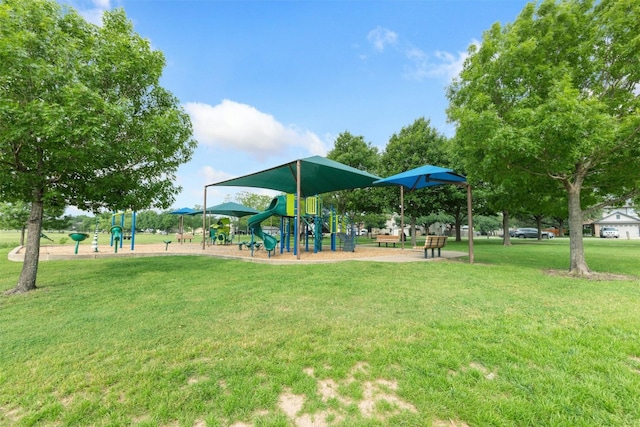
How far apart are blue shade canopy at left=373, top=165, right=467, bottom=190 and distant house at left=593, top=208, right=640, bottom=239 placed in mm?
52654

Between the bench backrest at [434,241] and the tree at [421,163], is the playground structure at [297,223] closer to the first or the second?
the bench backrest at [434,241]

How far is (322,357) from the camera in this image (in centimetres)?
288

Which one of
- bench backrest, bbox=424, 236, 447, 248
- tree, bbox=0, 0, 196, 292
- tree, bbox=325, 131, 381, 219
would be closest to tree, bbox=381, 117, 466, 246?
tree, bbox=325, 131, 381, 219

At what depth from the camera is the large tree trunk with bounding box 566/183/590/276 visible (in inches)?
295

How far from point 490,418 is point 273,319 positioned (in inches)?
108

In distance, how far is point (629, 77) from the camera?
283 inches

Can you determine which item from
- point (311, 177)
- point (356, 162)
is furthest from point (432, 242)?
point (356, 162)

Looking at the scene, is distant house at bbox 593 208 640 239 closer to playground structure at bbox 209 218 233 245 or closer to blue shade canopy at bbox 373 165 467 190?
blue shade canopy at bbox 373 165 467 190

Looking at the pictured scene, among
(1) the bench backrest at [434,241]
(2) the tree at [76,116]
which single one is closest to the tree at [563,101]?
(1) the bench backrest at [434,241]

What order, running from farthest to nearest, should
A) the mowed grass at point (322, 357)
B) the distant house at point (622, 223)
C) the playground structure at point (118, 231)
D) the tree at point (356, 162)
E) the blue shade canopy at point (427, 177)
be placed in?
the distant house at point (622, 223) < the tree at point (356, 162) < the playground structure at point (118, 231) < the blue shade canopy at point (427, 177) < the mowed grass at point (322, 357)

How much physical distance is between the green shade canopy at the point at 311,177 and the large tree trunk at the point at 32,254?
7.17 meters

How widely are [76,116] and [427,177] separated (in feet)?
35.4

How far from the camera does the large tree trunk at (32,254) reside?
587 cm

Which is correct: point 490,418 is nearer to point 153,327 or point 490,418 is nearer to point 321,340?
point 321,340
